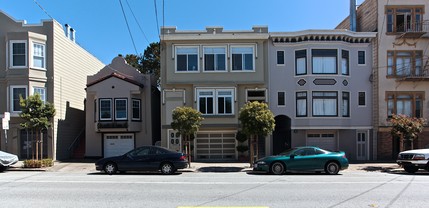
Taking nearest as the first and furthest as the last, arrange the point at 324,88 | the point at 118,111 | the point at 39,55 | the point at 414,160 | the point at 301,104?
the point at 414,160
the point at 39,55
the point at 324,88
the point at 301,104
the point at 118,111

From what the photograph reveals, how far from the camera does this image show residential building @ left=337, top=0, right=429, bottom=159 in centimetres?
2403

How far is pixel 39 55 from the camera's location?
22984 millimetres

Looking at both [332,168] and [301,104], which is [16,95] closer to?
[301,104]

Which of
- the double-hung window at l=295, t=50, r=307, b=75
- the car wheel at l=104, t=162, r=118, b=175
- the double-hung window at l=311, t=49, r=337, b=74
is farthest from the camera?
the double-hung window at l=295, t=50, r=307, b=75

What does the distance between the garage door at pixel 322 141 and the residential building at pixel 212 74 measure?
166 inches

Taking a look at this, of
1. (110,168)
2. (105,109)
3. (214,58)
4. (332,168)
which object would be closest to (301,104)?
(214,58)

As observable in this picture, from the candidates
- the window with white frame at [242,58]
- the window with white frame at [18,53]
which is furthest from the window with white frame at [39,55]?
the window with white frame at [242,58]

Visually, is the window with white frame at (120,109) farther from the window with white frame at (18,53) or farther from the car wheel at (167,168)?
the car wheel at (167,168)

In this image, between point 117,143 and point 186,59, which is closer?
point 186,59

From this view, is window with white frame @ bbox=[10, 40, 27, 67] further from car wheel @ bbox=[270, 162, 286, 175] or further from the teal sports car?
car wheel @ bbox=[270, 162, 286, 175]

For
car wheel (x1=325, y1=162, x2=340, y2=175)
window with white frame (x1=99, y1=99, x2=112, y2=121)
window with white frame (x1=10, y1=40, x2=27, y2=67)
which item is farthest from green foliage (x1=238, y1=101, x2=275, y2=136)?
window with white frame (x1=10, y1=40, x2=27, y2=67)

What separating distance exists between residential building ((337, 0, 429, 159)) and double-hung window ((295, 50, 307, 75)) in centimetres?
478

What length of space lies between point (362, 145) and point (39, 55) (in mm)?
22099

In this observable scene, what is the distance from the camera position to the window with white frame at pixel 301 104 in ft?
78.1
